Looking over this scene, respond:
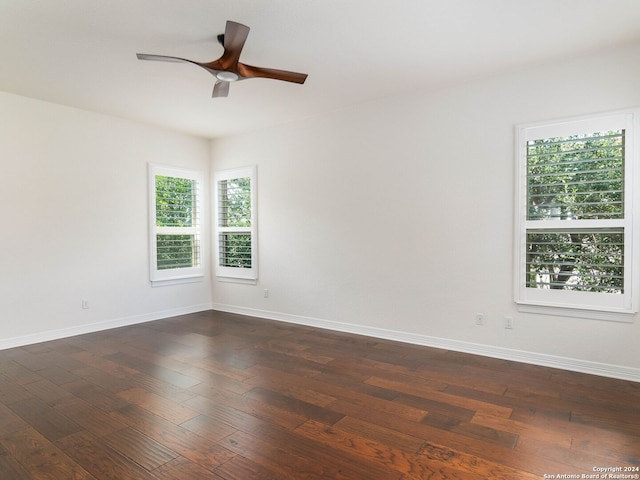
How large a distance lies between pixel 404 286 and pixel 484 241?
981mm

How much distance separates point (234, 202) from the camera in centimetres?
596

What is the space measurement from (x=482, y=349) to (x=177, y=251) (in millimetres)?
4364

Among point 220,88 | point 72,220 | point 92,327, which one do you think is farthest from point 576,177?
point 92,327

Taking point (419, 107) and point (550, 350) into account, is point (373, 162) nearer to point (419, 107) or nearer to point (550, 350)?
point (419, 107)

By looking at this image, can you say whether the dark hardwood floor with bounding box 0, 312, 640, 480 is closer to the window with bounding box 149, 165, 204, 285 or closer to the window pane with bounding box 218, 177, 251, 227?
the window with bounding box 149, 165, 204, 285

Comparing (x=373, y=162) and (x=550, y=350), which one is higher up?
(x=373, y=162)

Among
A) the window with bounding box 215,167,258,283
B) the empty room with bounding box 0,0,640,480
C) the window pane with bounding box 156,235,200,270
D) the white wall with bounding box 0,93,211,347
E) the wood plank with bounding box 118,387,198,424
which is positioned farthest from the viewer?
the window with bounding box 215,167,258,283

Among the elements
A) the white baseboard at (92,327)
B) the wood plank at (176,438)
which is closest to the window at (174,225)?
the white baseboard at (92,327)

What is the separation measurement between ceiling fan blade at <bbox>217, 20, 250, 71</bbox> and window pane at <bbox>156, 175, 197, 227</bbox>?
308 cm

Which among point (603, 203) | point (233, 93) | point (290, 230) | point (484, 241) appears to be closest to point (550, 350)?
A: point (484, 241)

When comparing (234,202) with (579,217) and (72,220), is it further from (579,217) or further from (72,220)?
(579,217)

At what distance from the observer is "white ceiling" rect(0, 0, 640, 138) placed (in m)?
2.60

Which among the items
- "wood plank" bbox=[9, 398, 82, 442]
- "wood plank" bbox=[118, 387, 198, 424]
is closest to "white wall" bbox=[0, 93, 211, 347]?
"wood plank" bbox=[9, 398, 82, 442]

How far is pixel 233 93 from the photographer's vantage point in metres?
4.15
